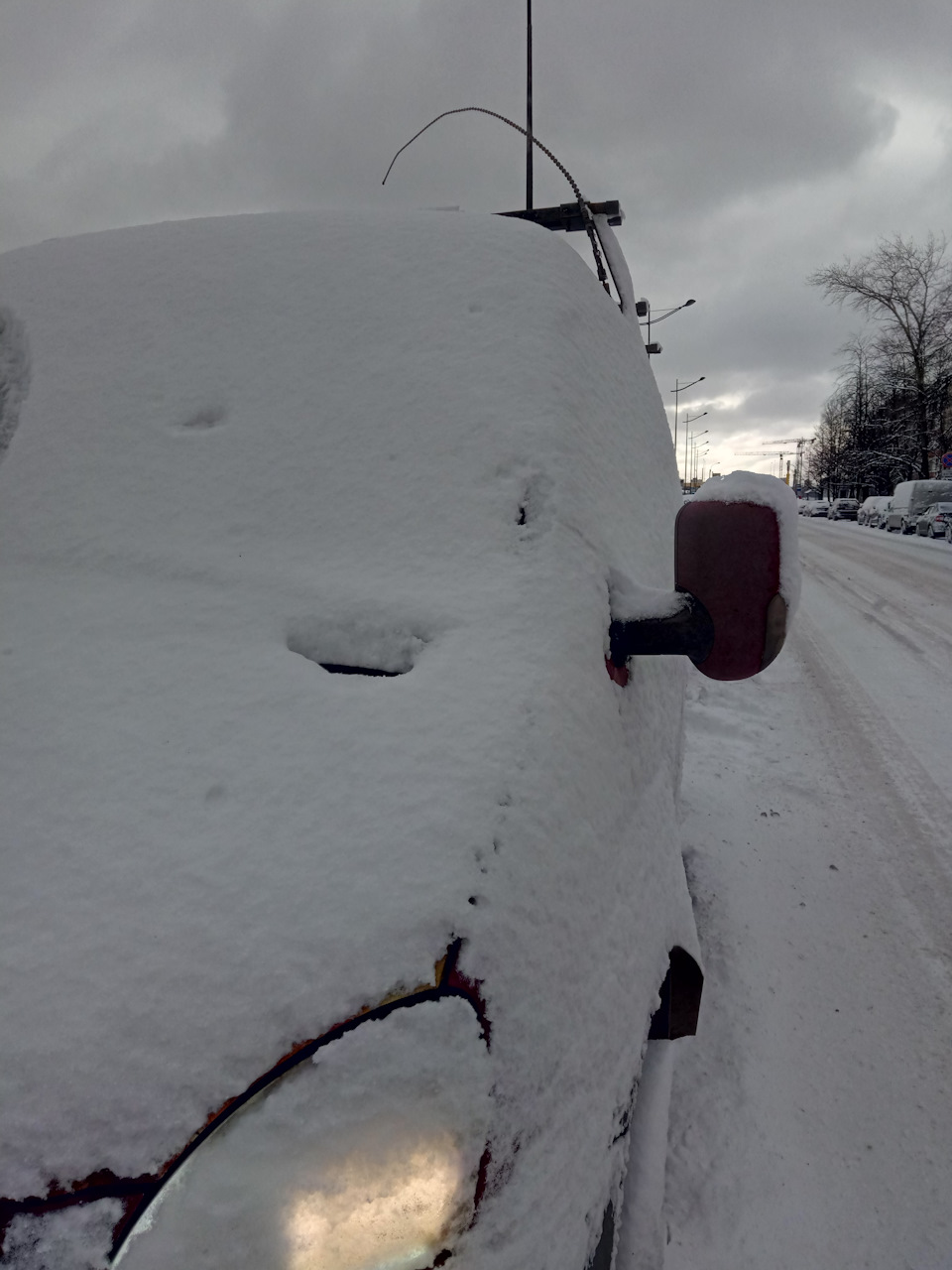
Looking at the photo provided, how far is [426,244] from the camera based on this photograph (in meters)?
1.84

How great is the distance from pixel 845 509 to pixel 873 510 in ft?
28.4

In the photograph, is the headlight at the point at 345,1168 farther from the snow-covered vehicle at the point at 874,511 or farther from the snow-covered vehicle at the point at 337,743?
the snow-covered vehicle at the point at 874,511

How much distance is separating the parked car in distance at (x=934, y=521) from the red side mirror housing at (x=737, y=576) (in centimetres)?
2223

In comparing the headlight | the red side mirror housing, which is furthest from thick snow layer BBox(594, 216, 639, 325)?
the headlight

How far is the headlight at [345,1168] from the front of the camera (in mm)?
742

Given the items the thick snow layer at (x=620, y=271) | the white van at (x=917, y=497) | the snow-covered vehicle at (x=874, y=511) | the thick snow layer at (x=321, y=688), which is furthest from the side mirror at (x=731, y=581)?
the snow-covered vehicle at (x=874, y=511)

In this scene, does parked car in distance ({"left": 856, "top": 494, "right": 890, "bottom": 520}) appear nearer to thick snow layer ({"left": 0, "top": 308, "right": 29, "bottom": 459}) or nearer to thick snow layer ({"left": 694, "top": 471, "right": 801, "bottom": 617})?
thick snow layer ({"left": 694, "top": 471, "right": 801, "bottom": 617})

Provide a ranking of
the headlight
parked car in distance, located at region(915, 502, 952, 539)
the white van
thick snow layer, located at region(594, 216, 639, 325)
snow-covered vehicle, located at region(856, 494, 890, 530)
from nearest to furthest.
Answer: the headlight < thick snow layer, located at region(594, 216, 639, 325) < parked car in distance, located at region(915, 502, 952, 539) < the white van < snow-covered vehicle, located at region(856, 494, 890, 530)

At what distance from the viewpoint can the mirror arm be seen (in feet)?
4.30

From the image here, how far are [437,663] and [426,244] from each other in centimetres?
123

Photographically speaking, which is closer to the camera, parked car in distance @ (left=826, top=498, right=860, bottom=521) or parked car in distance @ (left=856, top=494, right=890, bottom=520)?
parked car in distance @ (left=856, top=494, right=890, bottom=520)

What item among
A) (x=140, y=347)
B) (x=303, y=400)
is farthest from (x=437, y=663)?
(x=140, y=347)

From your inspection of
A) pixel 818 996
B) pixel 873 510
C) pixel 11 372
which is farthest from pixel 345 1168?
pixel 873 510

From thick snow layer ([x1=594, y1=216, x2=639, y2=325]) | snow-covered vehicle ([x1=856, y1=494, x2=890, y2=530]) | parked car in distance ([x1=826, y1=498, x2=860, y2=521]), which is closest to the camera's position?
thick snow layer ([x1=594, y1=216, x2=639, y2=325])
